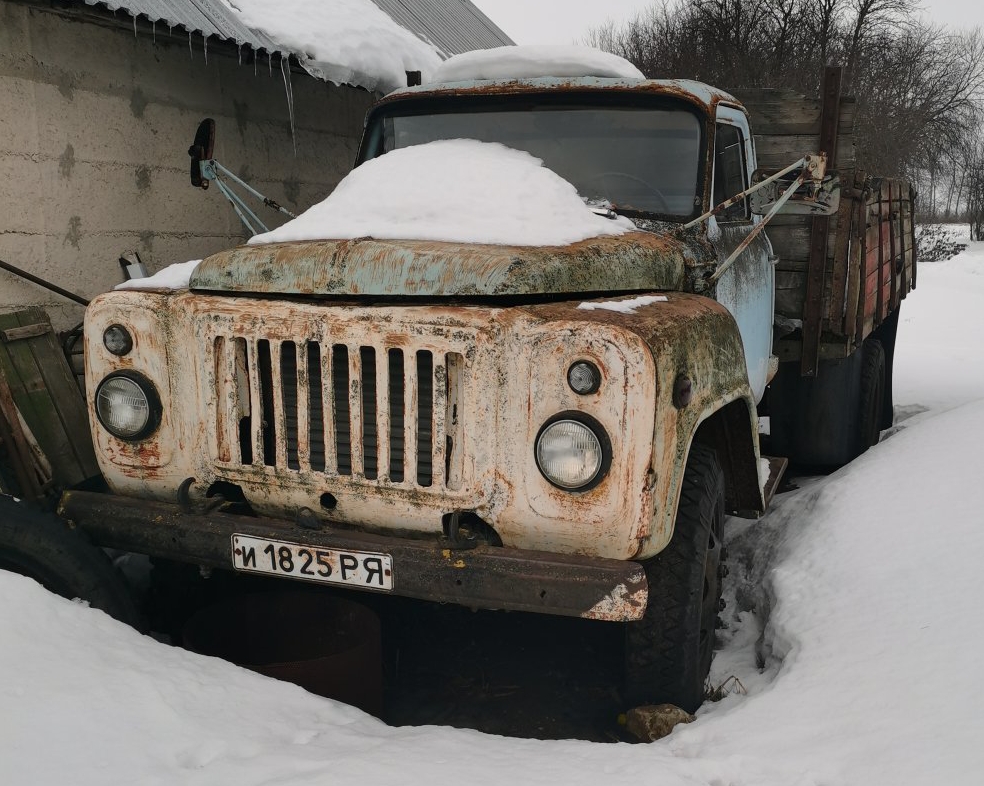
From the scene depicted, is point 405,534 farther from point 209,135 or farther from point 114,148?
point 114,148

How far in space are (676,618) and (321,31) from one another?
4508 millimetres

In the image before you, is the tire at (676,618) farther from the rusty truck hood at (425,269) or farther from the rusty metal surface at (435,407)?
the rusty truck hood at (425,269)

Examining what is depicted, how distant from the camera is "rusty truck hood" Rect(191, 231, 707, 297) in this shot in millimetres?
2822

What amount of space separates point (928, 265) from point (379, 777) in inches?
984

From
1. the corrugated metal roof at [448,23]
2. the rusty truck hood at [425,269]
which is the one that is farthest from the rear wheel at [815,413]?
the corrugated metal roof at [448,23]

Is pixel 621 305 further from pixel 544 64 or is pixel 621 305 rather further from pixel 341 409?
pixel 544 64

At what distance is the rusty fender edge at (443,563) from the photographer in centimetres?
260

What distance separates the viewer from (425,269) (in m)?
2.85

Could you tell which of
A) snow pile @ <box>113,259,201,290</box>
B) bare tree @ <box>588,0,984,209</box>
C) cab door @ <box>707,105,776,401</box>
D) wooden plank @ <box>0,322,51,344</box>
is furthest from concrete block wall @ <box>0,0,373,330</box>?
bare tree @ <box>588,0,984,209</box>

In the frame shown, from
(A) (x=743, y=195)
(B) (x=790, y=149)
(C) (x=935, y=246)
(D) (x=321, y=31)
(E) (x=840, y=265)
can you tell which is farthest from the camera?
(C) (x=935, y=246)

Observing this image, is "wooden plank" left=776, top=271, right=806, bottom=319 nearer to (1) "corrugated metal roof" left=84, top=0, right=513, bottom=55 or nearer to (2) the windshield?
(2) the windshield

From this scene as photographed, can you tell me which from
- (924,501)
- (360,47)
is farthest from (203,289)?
(360,47)

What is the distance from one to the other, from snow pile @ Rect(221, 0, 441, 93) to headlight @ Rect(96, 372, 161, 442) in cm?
320

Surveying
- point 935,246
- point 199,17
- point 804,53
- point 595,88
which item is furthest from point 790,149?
point 935,246
